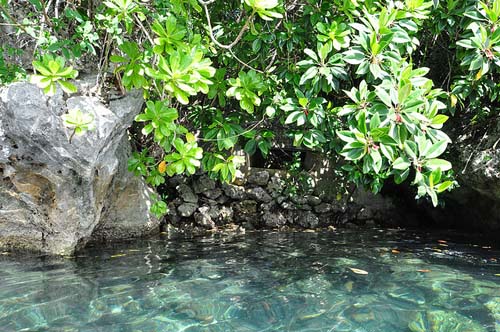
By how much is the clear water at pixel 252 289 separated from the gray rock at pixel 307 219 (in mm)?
1828

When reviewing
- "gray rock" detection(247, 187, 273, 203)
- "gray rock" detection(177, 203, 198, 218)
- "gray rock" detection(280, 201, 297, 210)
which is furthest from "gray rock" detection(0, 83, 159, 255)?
"gray rock" detection(280, 201, 297, 210)

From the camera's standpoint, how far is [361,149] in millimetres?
2602

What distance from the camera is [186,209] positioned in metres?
6.21

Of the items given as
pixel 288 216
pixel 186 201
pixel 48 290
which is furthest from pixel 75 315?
pixel 288 216

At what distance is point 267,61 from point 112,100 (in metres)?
1.63

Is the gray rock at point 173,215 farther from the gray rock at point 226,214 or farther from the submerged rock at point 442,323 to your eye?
the submerged rock at point 442,323

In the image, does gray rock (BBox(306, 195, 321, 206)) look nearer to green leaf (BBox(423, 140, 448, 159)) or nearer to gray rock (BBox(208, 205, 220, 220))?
gray rock (BBox(208, 205, 220, 220))

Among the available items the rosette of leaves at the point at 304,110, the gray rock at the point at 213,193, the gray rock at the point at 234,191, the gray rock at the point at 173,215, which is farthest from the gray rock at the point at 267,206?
the rosette of leaves at the point at 304,110

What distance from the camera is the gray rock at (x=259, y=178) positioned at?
267 inches

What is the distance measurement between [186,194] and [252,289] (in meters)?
3.38

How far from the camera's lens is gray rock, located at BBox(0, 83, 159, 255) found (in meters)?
3.69

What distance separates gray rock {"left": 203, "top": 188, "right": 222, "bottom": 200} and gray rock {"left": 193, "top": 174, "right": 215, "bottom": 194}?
5 centimetres

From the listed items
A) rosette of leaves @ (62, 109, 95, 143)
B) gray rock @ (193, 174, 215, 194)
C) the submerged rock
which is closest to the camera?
the submerged rock

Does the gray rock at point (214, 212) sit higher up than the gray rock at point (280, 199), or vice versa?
the gray rock at point (280, 199)
